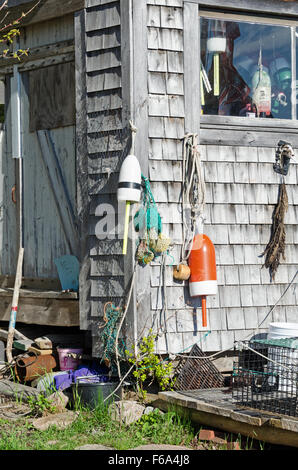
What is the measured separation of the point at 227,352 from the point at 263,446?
1.58 metres

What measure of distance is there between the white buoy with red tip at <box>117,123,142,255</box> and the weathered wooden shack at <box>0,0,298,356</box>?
19 centimetres

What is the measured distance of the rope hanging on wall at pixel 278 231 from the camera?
6422 millimetres

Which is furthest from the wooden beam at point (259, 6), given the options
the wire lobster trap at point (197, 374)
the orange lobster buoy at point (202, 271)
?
the wire lobster trap at point (197, 374)

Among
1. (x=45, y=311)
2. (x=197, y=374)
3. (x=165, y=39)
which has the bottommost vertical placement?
(x=197, y=374)

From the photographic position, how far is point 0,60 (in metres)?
7.41

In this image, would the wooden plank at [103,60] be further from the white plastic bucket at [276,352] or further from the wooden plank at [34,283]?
the white plastic bucket at [276,352]

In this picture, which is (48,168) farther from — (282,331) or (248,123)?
(282,331)

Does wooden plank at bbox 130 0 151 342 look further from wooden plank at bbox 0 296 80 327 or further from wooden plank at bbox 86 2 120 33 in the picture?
wooden plank at bbox 0 296 80 327

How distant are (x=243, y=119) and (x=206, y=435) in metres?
2.98

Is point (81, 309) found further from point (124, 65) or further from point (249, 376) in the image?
point (124, 65)

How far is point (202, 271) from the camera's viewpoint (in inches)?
236

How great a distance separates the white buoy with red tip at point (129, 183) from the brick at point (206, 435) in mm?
1745


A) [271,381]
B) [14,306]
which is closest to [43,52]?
[14,306]

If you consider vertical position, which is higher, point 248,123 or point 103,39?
point 103,39
